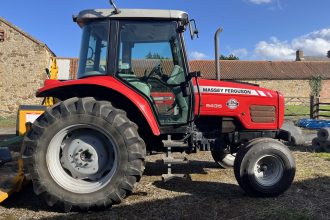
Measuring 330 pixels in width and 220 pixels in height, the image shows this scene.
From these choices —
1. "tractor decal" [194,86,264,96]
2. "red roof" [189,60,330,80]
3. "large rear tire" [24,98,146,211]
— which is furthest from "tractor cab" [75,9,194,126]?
"red roof" [189,60,330,80]

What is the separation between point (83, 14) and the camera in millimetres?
4730

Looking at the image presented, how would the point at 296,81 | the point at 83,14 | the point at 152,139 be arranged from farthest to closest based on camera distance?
1. the point at 296,81
2. the point at 152,139
3. the point at 83,14

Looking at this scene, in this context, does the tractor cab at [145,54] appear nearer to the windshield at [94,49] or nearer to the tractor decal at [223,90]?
the windshield at [94,49]

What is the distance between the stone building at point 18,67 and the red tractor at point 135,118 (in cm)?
1820

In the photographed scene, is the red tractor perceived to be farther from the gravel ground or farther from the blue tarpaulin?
A: the blue tarpaulin

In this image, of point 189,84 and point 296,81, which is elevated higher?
point 296,81

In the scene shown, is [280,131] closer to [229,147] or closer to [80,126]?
→ [229,147]

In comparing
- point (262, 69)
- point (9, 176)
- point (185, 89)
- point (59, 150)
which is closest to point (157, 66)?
point (185, 89)

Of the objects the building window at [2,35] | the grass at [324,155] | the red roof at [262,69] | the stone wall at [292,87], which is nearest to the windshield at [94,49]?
the grass at [324,155]

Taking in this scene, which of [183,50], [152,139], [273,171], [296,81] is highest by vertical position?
[296,81]

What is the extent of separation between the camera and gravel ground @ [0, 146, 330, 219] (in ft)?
13.2

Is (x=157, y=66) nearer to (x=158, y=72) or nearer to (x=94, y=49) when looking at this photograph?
(x=158, y=72)

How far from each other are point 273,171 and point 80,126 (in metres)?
2.59

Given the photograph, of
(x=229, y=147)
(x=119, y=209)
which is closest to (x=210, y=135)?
(x=229, y=147)
